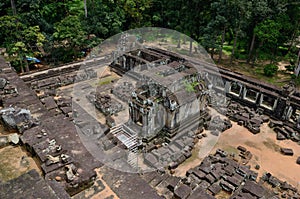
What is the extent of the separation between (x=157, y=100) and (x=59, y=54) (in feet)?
68.1

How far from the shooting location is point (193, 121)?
2008cm

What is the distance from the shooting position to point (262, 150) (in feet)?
61.7

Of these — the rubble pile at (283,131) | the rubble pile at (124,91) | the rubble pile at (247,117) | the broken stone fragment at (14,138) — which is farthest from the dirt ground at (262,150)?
the broken stone fragment at (14,138)

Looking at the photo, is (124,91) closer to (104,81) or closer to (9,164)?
(104,81)

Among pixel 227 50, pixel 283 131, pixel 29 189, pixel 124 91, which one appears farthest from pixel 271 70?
pixel 29 189

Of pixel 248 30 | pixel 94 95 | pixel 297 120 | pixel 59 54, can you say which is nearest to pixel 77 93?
pixel 94 95

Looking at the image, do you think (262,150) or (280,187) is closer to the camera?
(280,187)

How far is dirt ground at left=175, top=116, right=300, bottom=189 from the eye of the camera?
16.8 m

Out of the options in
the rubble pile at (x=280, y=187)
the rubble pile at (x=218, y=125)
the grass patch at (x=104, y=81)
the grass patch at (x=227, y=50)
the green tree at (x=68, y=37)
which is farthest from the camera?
the grass patch at (x=227, y=50)

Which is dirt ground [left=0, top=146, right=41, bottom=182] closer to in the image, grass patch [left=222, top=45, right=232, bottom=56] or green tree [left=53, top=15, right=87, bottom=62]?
green tree [left=53, top=15, right=87, bottom=62]

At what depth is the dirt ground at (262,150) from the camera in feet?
55.0

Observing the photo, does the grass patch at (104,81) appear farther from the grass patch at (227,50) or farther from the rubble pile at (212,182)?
the grass patch at (227,50)

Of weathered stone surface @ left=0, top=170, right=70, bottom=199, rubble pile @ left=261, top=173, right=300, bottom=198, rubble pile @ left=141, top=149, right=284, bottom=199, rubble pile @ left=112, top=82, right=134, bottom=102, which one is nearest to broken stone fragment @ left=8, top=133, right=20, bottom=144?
weathered stone surface @ left=0, top=170, right=70, bottom=199

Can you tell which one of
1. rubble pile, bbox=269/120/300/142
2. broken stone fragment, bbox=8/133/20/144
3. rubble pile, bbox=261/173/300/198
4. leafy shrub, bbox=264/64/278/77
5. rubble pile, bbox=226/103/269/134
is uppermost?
broken stone fragment, bbox=8/133/20/144
